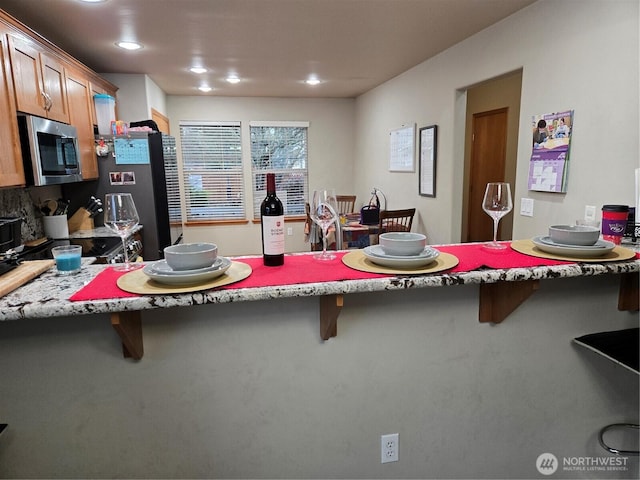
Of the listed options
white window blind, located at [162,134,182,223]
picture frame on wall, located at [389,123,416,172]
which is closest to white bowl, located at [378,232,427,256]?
white window blind, located at [162,134,182,223]

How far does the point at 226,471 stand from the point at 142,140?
9.24ft

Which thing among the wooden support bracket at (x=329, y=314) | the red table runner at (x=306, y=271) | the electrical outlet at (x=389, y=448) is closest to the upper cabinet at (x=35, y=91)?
the red table runner at (x=306, y=271)

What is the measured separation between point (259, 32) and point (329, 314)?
7.95ft

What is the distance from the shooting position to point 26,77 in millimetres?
2262

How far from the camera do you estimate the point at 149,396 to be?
1279 mm

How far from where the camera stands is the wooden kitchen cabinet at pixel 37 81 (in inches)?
85.4

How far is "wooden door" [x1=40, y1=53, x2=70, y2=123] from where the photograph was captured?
8.19ft

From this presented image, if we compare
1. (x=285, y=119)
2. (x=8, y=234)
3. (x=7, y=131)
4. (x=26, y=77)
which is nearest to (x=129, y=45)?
(x=26, y=77)

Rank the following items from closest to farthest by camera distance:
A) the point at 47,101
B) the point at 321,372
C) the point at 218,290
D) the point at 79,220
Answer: the point at 218,290 → the point at 321,372 → the point at 47,101 → the point at 79,220

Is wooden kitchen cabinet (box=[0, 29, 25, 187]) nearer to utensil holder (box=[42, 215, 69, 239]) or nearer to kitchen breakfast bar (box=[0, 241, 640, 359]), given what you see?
utensil holder (box=[42, 215, 69, 239])

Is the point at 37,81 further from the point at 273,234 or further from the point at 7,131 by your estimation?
the point at 273,234

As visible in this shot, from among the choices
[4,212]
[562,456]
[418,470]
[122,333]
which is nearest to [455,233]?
[562,456]

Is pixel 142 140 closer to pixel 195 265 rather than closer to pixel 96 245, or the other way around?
pixel 96 245

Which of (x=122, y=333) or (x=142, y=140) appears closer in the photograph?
(x=122, y=333)
